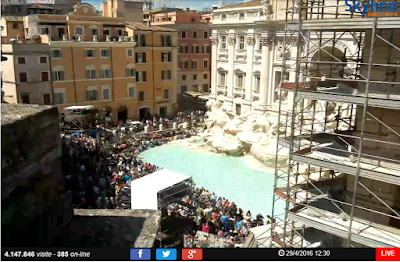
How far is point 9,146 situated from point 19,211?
88cm

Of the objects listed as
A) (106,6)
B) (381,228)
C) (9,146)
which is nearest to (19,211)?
(9,146)

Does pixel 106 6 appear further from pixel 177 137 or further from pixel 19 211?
pixel 19 211

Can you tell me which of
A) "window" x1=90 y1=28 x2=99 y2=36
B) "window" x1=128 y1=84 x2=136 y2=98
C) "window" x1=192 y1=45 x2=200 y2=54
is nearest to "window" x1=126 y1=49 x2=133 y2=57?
"window" x1=128 y1=84 x2=136 y2=98

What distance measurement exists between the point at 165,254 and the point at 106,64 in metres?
26.7

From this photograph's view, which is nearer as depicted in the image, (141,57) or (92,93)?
(92,93)

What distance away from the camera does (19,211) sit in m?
4.95

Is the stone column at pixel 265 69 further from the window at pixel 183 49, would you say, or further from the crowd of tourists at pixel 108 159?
the window at pixel 183 49

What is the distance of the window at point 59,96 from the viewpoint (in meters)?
29.1

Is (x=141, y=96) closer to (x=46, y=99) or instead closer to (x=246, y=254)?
(x=46, y=99)

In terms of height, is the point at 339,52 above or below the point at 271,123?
above

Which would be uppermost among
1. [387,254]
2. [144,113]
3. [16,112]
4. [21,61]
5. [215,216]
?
[16,112]

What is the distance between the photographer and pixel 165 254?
6723 mm

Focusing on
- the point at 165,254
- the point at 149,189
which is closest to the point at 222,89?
the point at 149,189

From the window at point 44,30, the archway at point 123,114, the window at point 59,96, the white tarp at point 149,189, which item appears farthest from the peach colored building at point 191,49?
the white tarp at point 149,189
